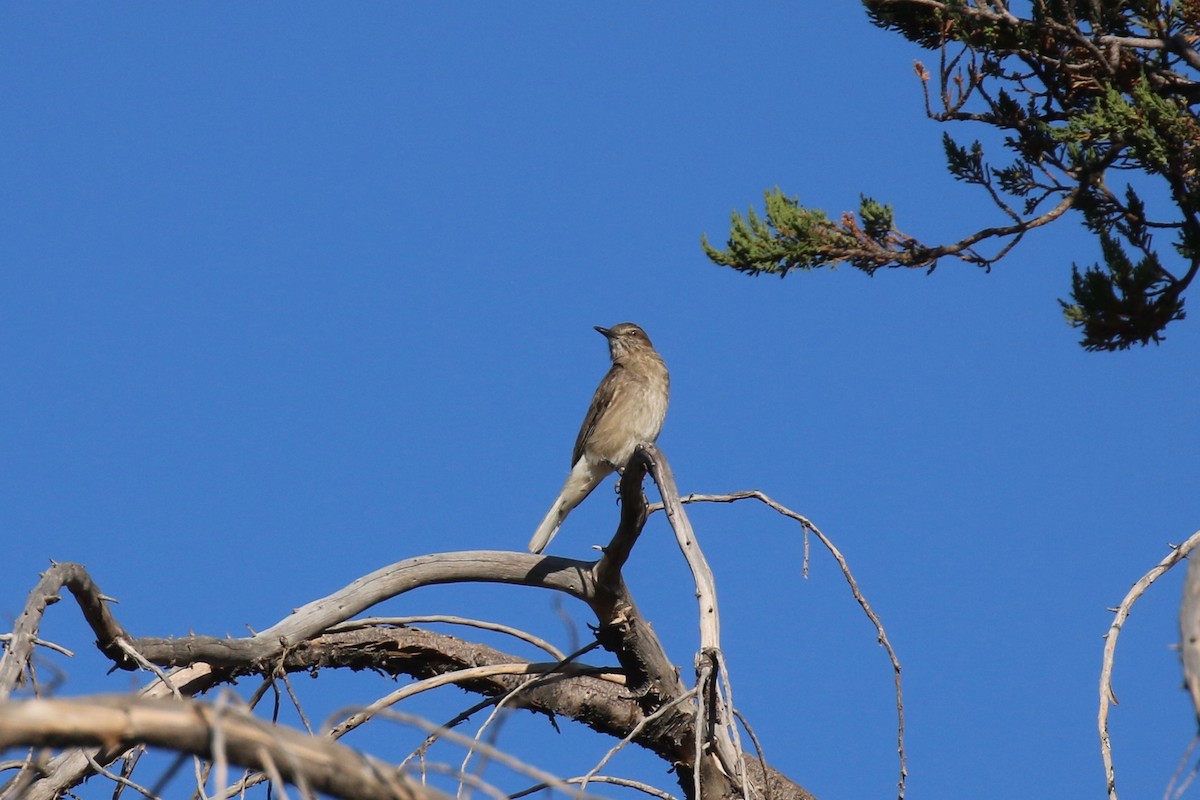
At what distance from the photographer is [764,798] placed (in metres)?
5.72

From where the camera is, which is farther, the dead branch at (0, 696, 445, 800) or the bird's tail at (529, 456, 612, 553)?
the bird's tail at (529, 456, 612, 553)

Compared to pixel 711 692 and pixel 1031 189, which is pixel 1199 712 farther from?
pixel 1031 189

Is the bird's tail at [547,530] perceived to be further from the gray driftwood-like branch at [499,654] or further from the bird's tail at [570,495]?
the gray driftwood-like branch at [499,654]


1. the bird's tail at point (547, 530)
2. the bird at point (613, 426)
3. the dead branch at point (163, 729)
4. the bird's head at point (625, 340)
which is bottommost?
the dead branch at point (163, 729)

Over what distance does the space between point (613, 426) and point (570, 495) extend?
1.61 feet

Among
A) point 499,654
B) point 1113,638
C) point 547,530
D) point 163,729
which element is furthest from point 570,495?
point 163,729

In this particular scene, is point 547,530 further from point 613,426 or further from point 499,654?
point 499,654

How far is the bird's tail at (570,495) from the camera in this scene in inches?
293

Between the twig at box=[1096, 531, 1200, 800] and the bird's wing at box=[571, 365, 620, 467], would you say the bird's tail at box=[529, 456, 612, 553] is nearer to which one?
the bird's wing at box=[571, 365, 620, 467]

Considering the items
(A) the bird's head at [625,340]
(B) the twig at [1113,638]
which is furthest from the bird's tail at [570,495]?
(B) the twig at [1113,638]

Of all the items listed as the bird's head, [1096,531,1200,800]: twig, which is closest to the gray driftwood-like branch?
[1096,531,1200,800]: twig

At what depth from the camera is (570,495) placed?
7.72 meters

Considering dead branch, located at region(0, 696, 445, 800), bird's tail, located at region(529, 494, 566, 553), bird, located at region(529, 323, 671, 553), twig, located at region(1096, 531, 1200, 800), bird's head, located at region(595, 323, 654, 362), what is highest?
bird's head, located at region(595, 323, 654, 362)

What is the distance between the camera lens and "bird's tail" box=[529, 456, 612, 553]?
7.44 metres
